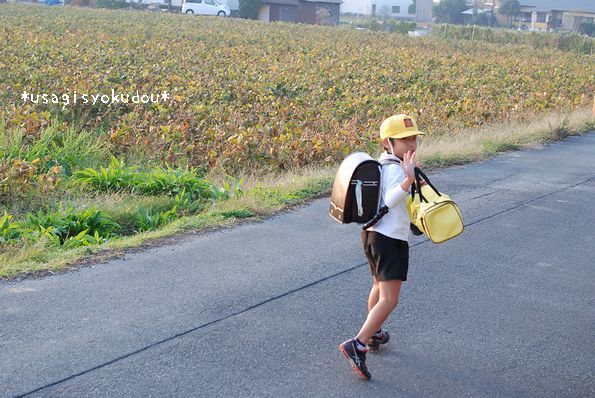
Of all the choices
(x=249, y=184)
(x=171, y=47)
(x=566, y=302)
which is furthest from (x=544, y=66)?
(x=566, y=302)

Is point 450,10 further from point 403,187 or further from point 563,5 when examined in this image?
point 403,187

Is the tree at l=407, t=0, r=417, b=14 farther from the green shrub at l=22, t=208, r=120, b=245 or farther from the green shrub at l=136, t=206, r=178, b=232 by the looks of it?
the green shrub at l=22, t=208, r=120, b=245

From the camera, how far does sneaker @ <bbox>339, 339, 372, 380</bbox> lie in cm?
472

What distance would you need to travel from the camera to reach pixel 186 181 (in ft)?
30.8

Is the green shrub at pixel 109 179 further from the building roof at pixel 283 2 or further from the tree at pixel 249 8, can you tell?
the building roof at pixel 283 2

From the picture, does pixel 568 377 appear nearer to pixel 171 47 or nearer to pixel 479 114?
pixel 479 114

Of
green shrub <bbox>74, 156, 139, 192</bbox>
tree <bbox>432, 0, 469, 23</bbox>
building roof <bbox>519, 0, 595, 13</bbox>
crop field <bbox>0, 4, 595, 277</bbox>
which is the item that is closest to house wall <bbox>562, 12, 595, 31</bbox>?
building roof <bbox>519, 0, 595, 13</bbox>

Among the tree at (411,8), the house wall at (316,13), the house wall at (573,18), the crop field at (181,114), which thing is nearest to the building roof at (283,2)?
the house wall at (316,13)

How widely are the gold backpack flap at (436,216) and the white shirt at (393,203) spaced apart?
0.08m

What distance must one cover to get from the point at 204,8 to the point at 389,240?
58.3 m

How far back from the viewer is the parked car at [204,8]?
60.8 metres

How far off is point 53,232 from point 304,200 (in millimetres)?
2613

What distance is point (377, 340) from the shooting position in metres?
5.13

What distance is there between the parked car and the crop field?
109 ft
